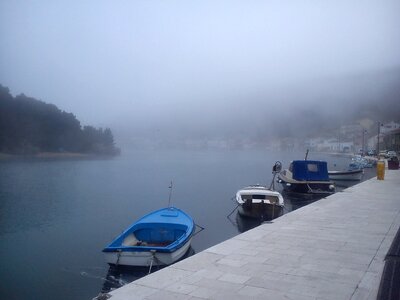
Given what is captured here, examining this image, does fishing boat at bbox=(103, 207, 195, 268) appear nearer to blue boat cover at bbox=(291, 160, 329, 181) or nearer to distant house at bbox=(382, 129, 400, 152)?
blue boat cover at bbox=(291, 160, 329, 181)

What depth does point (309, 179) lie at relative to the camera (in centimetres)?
2700

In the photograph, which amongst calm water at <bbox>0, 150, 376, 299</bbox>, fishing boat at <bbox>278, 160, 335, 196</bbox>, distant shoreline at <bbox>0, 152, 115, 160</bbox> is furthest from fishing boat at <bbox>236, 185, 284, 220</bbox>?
distant shoreline at <bbox>0, 152, 115, 160</bbox>

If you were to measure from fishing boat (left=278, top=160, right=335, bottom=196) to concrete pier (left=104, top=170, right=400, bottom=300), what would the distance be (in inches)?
610

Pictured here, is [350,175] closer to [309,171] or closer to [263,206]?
[309,171]

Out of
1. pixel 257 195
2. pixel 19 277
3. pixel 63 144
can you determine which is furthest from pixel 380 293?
pixel 63 144

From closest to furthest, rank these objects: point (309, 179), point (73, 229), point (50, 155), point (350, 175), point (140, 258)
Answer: point (140, 258)
point (73, 229)
point (309, 179)
point (350, 175)
point (50, 155)

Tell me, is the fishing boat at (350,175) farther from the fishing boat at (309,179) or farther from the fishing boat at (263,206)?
the fishing boat at (263,206)

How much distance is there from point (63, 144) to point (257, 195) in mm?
93830

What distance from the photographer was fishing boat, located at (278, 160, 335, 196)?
1032 inches

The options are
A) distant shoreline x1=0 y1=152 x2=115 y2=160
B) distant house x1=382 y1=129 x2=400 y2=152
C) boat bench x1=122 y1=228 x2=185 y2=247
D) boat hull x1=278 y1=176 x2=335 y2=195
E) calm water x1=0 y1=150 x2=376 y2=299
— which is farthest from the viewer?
distant shoreline x1=0 y1=152 x2=115 y2=160

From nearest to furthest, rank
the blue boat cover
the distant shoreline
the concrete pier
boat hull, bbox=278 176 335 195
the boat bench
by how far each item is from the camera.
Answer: the concrete pier → the boat bench → boat hull, bbox=278 176 335 195 → the blue boat cover → the distant shoreline

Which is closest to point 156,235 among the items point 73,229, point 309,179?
point 73,229

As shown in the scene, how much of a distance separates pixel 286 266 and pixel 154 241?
6.67 m

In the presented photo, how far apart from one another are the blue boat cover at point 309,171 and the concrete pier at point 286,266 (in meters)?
16.2
